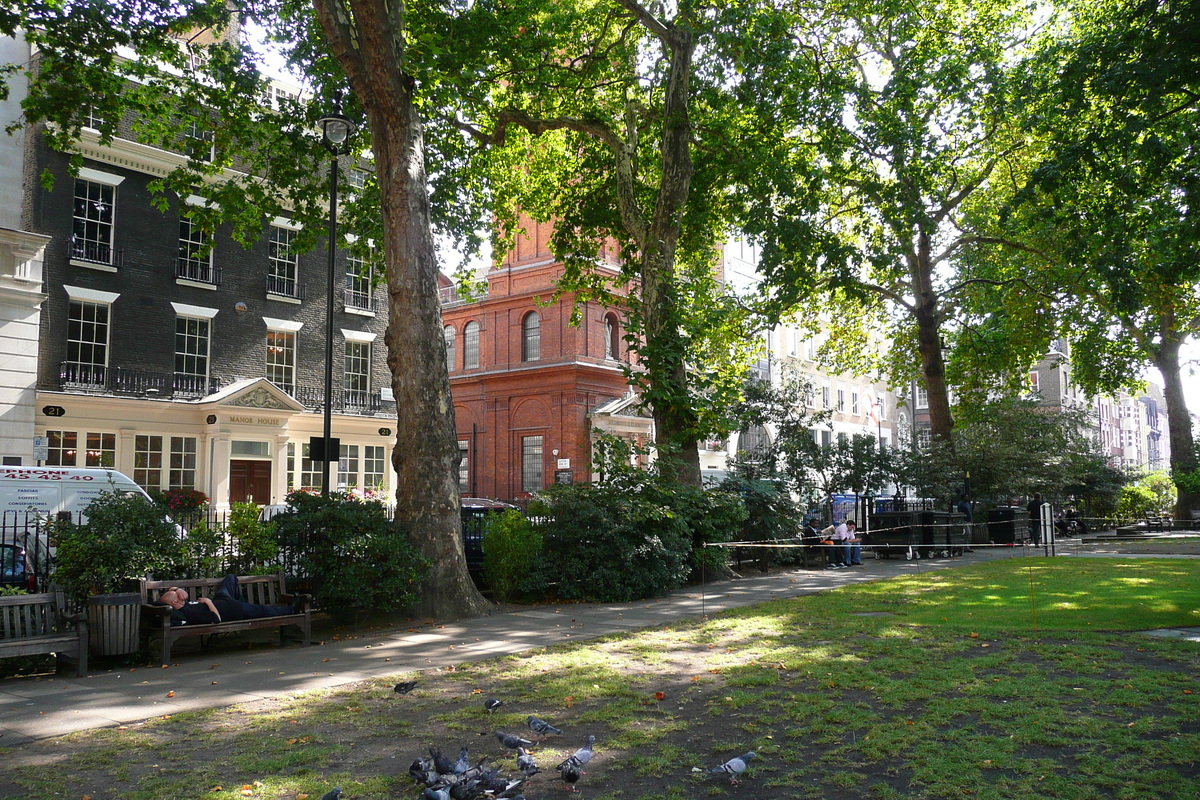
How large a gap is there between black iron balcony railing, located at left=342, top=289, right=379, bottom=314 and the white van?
18.2 metres

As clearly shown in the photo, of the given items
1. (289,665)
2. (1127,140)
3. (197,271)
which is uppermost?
(197,271)

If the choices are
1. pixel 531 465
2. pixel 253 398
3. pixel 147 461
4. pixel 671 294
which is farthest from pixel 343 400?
pixel 671 294

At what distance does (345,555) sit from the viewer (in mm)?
11648

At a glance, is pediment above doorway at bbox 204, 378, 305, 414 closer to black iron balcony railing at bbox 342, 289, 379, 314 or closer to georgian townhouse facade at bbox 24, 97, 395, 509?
georgian townhouse facade at bbox 24, 97, 395, 509

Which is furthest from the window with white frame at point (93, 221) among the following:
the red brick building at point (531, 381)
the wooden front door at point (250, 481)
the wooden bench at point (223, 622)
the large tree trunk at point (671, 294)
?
the wooden bench at point (223, 622)

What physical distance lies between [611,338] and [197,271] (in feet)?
62.3

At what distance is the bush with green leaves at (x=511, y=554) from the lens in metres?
14.4

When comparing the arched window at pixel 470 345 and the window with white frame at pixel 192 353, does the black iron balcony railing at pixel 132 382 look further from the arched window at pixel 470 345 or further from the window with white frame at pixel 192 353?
the arched window at pixel 470 345

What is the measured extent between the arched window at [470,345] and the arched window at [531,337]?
3.22m

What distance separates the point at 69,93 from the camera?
14.6 m

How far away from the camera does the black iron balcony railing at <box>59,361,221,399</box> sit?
26195 millimetres

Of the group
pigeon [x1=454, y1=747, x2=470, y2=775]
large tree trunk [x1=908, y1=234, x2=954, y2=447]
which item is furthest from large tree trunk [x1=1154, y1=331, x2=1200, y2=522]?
pigeon [x1=454, y1=747, x2=470, y2=775]

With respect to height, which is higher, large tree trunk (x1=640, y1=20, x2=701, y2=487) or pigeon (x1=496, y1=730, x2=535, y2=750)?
large tree trunk (x1=640, y1=20, x2=701, y2=487)

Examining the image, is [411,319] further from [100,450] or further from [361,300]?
[361,300]
